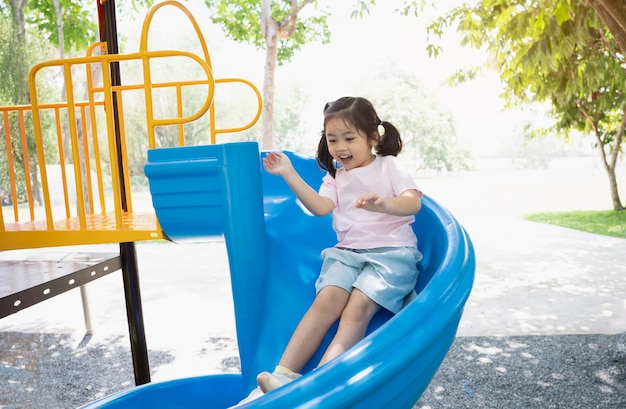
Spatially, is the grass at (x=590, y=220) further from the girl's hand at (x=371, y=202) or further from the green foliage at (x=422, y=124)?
the green foliage at (x=422, y=124)

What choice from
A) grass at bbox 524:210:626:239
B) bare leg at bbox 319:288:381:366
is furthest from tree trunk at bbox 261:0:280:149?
bare leg at bbox 319:288:381:366

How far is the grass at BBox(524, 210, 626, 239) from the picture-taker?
26.0 ft

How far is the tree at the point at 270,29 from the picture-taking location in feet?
23.8

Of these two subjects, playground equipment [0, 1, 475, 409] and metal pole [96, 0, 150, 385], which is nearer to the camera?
playground equipment [0, 1, 475, 409]

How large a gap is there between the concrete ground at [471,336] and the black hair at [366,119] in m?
1.38

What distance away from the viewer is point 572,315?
380 cm

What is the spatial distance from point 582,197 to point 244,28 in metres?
10.2

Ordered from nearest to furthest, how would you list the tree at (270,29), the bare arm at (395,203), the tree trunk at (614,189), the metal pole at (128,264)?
the bare arm at (395,203) → the metal pole at (128,264) → the tree at (270,29) → the tree trunk at (614,189)

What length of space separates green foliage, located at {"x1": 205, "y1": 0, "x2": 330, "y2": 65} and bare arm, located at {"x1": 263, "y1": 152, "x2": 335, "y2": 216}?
23.4 feet

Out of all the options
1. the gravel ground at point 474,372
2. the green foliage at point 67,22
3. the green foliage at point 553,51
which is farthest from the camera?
the green foliage at point 67,22

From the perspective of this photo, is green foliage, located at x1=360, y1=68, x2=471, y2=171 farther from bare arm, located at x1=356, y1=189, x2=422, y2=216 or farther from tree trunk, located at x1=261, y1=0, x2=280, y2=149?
bare arm, located at x1=356, y1=189, x2=422, y2=216

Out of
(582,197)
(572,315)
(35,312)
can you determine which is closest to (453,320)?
(572,315)

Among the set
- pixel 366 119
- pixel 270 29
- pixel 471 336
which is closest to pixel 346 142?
pixel 366 119

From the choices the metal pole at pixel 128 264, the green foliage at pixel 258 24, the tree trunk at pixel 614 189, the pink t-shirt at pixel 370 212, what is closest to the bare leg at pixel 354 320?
the pink t-shirt at pixel 370 212
